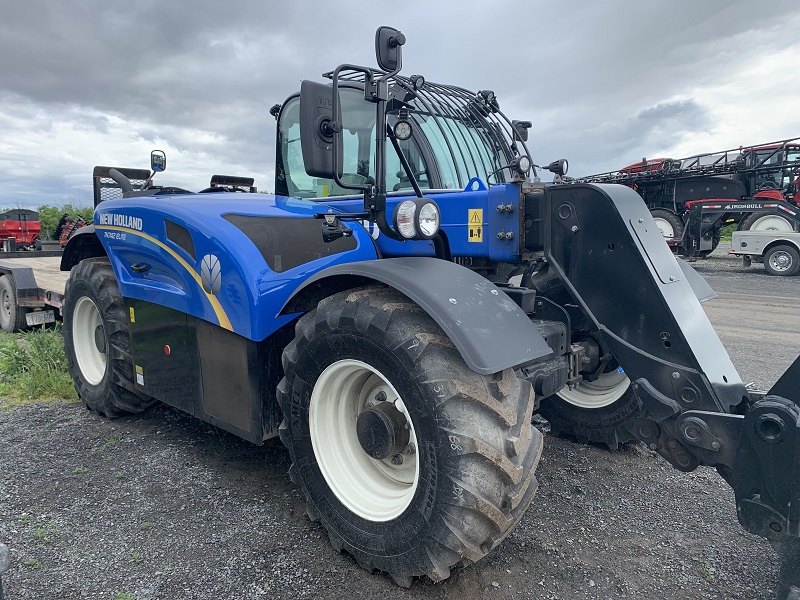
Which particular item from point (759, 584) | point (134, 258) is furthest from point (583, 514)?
point (134, 258)

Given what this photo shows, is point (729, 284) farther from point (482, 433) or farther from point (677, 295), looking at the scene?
point (482, 433)

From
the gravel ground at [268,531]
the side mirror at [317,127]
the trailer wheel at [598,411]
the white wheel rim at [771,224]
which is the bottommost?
the gravel ground at [268,531]

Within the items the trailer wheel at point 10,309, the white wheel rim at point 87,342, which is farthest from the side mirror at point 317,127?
the trailer wheel at point 10,309

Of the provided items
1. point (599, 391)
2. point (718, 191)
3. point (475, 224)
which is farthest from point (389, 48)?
point (718, 191)

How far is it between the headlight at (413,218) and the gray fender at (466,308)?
0.42 ft

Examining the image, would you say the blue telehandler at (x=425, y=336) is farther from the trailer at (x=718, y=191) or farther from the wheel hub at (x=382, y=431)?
the trailer at (x=718, y=191)

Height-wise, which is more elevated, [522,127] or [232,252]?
[522,127]

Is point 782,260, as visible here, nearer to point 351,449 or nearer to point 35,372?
point 351,449

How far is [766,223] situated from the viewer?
49.1 feet

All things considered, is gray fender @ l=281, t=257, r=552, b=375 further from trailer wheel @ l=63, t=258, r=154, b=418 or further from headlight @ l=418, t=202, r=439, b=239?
trailer wheel @ l=63, t=258, r=154, b=418

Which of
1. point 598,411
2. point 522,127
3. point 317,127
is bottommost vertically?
point 598,411

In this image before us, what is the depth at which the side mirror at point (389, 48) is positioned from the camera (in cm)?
244

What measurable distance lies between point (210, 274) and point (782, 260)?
14919mm

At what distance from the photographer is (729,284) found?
42.6 feet
